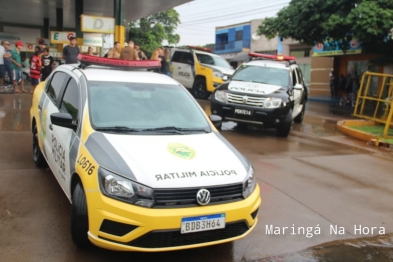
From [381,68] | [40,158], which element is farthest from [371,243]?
[381,68]

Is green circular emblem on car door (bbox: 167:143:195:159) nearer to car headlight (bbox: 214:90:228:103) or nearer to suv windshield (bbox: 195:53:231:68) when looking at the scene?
car headlight (bbox: 214:90:228:103)

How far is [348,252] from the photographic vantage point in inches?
161

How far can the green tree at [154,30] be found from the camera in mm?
43906

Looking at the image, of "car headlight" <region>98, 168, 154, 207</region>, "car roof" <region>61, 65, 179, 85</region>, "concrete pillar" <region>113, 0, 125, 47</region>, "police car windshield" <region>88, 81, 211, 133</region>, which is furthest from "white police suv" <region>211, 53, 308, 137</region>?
"car headlight" <region>98, 168, 154, 207</region>

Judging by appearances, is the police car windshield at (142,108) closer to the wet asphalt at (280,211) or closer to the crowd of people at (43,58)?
the wet asphalt at (280,211)

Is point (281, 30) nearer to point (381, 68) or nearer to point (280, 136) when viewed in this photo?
point (381, 68)

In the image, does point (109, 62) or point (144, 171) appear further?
point (109, 62)

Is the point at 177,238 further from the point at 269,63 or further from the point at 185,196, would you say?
the point at 269,63

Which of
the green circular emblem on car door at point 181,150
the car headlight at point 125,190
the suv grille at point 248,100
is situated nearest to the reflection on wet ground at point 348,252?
the green circular emblem on car door at point 181,150

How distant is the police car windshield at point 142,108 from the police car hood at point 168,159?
0.90ft

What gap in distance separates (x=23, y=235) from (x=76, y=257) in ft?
2.34

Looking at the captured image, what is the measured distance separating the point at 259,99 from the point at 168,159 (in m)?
6.27

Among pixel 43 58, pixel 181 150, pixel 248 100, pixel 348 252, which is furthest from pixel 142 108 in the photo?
pixel 43 58

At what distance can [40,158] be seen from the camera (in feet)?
19.5
